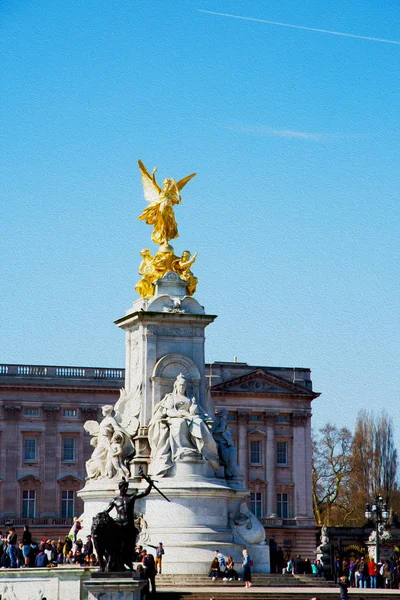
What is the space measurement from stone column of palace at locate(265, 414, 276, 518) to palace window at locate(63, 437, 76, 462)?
1347 cm

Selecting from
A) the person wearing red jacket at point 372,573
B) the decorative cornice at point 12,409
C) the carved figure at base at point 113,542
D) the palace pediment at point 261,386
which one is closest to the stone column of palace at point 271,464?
the palace pediment at point 261,386

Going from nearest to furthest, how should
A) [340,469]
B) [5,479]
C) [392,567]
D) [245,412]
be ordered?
1. [392,567]
2. [5,479]
3. [245,412]
4. [340,469]

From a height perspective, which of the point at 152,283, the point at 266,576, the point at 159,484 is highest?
the point at 152,283

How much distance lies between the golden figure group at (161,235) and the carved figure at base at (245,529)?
7768mm

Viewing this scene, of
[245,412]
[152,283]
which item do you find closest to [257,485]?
[245,412]

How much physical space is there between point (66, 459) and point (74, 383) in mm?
5123

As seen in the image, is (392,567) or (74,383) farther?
(74,383)

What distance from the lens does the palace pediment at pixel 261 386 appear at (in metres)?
95.8

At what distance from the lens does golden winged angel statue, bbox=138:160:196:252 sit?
152 ft

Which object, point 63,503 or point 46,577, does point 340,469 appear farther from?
point 46,577

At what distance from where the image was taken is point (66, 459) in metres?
90.0

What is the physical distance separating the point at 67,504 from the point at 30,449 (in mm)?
4453

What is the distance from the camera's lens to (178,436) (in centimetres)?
4222

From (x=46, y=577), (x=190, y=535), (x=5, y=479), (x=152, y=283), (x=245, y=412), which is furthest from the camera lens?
(x=245, y=412)
